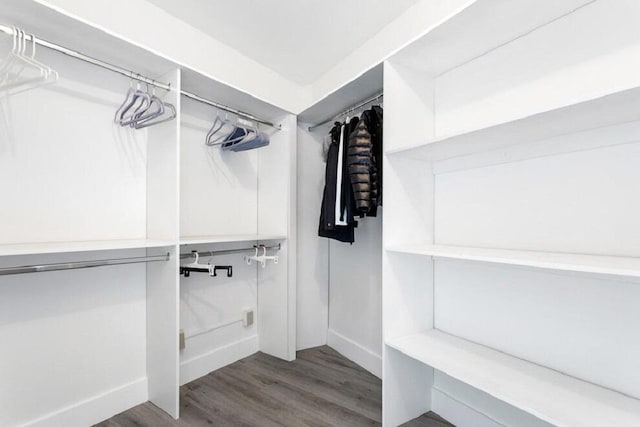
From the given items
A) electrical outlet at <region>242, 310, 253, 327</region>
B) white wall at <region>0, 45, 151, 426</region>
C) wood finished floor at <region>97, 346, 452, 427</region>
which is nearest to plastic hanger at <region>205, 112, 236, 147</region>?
white wall at <region>0, 45, 151, 426</region>

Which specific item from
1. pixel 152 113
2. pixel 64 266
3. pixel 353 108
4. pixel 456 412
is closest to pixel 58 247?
pixel 64 266

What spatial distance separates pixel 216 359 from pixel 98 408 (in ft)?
2.41

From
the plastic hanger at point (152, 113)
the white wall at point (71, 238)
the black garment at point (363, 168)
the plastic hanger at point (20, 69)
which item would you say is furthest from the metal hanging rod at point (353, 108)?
the plastic hanger at point (20, 69)

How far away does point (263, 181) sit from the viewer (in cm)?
252

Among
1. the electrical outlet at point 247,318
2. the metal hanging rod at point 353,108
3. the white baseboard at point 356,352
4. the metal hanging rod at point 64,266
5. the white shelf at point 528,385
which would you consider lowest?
the white baseboard at point 356,352

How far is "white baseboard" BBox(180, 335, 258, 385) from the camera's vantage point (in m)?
2.04

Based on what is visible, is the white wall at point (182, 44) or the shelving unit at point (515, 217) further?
the white wall at point (182, 44)

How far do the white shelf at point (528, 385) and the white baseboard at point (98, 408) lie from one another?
5.03ft

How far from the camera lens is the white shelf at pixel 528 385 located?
3.16ft

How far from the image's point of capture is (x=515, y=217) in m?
1.39

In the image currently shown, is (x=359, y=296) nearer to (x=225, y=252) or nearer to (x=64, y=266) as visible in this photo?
(x=225, y=252)

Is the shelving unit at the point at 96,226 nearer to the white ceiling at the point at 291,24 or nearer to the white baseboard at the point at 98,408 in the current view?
the white baseboard at the point at 98,408

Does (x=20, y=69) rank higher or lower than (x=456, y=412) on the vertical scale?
higher

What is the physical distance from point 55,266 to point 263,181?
1.49m
